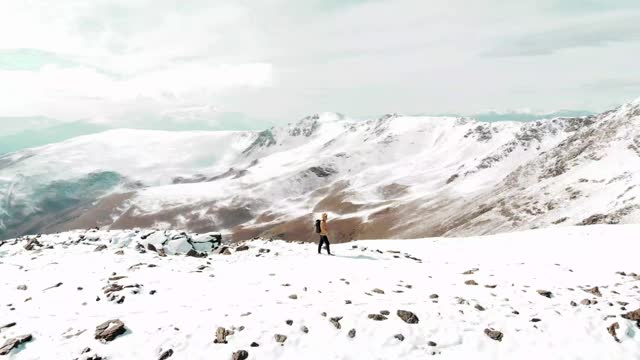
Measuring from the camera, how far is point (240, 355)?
699 inches

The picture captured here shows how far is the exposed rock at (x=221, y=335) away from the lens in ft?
61.2

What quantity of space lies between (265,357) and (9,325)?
11.0 meters

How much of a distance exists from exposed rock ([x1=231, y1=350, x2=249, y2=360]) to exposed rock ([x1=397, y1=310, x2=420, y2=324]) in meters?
6.43

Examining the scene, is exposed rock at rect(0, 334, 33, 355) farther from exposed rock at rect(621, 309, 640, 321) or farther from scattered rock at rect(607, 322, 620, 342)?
exposed rock at rect(621, 309, 640, 321)

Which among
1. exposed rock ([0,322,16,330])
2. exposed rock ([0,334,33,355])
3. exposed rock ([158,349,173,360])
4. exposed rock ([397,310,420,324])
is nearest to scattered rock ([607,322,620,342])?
exposed rock ([397,310,420,324])

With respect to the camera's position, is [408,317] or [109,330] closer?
[109,330]

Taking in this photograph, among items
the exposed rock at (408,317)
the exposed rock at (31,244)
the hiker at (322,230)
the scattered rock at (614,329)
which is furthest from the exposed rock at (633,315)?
the exposed rock at (31,244)

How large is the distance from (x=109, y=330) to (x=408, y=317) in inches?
456

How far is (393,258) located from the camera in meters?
34.4

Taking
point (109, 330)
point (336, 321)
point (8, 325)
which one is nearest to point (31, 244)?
point (8, 325)

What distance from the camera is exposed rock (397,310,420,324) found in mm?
20266

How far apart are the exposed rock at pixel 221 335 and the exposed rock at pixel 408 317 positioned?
678 cm

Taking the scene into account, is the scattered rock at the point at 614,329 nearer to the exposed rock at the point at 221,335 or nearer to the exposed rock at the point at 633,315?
the exposed rock at the point at 633,315

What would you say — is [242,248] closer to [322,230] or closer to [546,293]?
[322,230]
